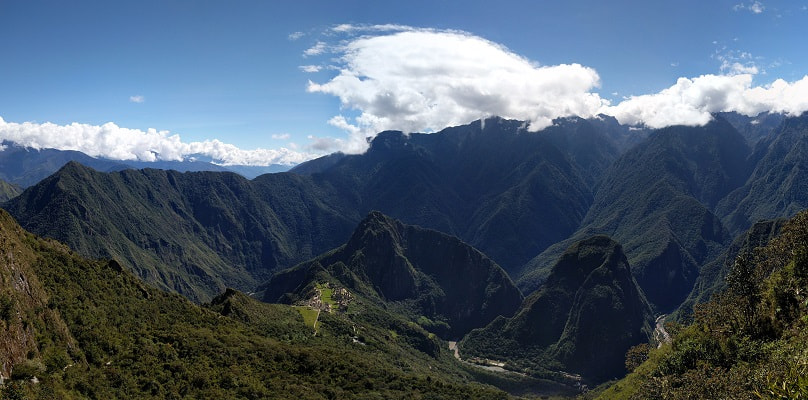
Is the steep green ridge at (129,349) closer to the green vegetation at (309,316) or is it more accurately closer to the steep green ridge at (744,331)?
the green vegetation at (309,316)

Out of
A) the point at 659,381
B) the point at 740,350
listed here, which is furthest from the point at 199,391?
the point at 740,350

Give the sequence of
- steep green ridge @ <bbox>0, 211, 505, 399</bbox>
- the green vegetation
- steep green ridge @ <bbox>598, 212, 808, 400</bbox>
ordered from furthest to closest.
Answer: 1. the green vegetation
2. steep green ridge @ <bbox>598, 212, 808, 400</bbox>
3. steep green ridge @ <bbox>0, 211, 505, 399</bbox>

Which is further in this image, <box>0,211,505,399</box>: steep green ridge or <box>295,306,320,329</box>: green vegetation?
<box>295,306,320,329</box>: green vegetation

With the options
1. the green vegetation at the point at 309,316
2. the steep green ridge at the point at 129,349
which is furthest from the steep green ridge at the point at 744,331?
the green vegetation at the point at 309,316

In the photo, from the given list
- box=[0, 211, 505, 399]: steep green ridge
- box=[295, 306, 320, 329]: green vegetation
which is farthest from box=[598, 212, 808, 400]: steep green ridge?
box=[295, 306, 320, 329]: green vegetation

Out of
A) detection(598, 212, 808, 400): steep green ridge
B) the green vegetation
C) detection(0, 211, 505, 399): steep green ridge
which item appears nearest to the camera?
detection(0, 211, 505, 399): steep green ridge

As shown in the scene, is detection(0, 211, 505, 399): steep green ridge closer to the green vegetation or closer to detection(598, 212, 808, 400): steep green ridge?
the green vegetation
